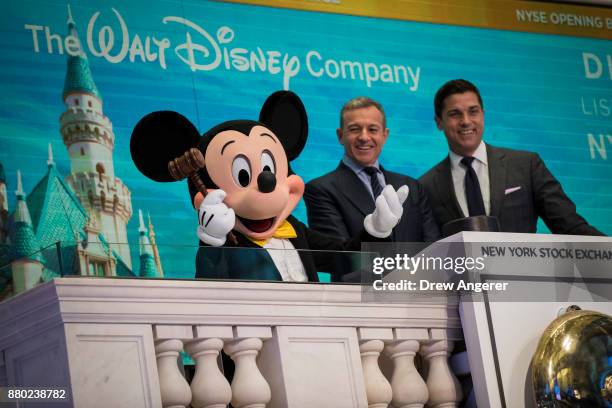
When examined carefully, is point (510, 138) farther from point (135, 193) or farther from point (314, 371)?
point (314, 371)

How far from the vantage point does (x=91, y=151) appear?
3.14 metres

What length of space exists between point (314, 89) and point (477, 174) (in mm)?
665

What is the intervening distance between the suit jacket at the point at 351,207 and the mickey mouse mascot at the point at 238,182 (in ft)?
2.42

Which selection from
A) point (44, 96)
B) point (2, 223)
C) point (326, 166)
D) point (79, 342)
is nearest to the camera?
point (79, 342)

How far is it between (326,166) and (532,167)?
79cm

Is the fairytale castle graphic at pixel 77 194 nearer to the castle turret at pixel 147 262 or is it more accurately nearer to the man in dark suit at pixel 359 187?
the man in dark suit at pixel 359 187

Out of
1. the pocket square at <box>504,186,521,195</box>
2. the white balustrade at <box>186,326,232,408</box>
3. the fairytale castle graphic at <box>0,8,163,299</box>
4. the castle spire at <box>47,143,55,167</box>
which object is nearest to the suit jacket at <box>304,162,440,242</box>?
the pocket square at <box>504,186,521,195</box>

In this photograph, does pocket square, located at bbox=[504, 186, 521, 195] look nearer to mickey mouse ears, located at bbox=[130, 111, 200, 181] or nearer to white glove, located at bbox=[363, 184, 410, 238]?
white glove, located at bbox=[363, 184, 410, 238]

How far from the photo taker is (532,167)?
12.1 ft

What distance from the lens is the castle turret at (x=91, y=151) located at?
3094 mm

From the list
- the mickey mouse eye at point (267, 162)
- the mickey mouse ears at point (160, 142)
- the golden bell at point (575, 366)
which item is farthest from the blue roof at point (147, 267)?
the mickey mouse ears at point (160, 142)

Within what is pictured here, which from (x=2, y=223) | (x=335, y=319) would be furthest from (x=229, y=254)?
(x=2, y=223)

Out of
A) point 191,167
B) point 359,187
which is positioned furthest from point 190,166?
point 359,187

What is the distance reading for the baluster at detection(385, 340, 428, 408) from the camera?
1.64m
